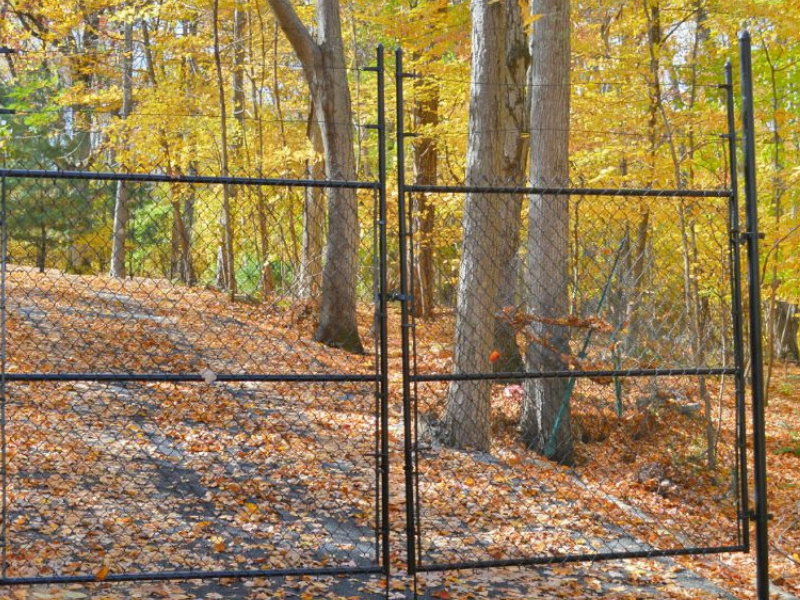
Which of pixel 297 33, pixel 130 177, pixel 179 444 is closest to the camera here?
pixel 130 177

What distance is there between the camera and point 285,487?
6191 mm

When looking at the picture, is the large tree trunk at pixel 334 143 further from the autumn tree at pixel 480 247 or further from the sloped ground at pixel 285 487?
the autumn tree at pixel 480 247

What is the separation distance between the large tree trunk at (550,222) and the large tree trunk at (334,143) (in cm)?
349

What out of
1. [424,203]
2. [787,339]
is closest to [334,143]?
[424,203]

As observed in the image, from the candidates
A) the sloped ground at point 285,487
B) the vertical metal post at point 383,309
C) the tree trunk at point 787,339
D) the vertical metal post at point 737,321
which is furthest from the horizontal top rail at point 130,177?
the tree trunk at point 787,339

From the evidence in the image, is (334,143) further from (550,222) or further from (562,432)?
(562,432)

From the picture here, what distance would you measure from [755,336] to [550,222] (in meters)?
3.47

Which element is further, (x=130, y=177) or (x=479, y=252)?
(x=479, y=252)

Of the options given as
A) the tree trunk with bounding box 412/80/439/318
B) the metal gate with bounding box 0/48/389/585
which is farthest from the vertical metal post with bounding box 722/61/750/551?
the tree trunk with bounding box 412/80/439/318

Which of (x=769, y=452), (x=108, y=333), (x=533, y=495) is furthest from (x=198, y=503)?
(x=769, y=452)

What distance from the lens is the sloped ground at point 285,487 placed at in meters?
4.78

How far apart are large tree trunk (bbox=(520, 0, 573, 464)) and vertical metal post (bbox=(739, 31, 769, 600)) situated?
3141mm

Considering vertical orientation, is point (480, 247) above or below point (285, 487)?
above

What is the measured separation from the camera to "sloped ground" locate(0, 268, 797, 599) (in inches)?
188
